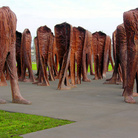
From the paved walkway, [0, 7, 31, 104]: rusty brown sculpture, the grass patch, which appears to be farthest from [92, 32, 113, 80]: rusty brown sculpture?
the grass patch

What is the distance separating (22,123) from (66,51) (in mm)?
5728

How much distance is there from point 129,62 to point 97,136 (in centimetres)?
331

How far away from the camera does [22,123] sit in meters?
4.45

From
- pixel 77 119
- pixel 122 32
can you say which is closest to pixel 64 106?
pixel 77 119

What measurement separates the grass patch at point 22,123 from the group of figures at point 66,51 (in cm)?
140

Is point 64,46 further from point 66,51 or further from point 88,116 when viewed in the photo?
point 88,116

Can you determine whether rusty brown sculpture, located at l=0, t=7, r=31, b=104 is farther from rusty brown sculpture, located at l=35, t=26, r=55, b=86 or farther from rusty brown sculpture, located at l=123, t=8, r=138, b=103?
rusty brown sculpture, located at l=35, t=26, r=55, b=86

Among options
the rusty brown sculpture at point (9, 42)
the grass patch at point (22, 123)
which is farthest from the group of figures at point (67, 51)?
the grass patch at point (22, 123)

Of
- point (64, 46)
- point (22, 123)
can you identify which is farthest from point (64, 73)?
point (22, 123)

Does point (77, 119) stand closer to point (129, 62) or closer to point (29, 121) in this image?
point (29, 121)

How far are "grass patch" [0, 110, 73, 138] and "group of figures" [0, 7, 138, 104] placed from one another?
140 centimetres

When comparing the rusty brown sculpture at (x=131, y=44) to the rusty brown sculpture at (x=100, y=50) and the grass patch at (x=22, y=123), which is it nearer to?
the grass patch at (x=22, y=123)

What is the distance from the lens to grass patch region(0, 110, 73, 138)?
3.95m

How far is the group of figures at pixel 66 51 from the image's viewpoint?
6.47 m
